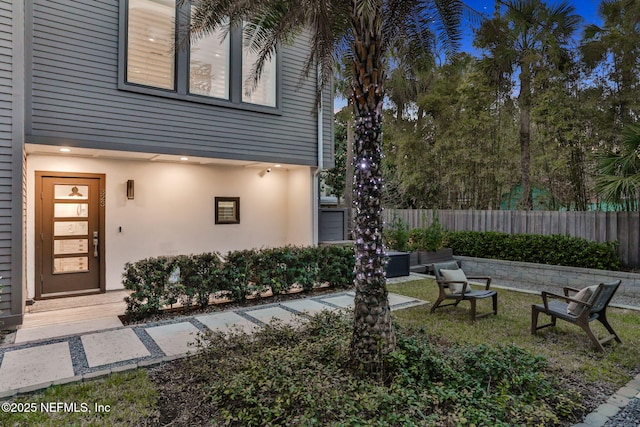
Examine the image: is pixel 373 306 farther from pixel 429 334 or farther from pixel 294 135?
pixel 294 135

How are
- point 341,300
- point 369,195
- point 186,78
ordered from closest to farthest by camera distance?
point 369,195 < point 341,300 < point 186,78

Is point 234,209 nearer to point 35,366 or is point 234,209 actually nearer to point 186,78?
point 186,78

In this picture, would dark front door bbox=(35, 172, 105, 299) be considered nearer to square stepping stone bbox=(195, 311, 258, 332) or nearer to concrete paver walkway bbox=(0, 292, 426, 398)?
concrete paver walkway bbox=(0, 292, 426, 398)

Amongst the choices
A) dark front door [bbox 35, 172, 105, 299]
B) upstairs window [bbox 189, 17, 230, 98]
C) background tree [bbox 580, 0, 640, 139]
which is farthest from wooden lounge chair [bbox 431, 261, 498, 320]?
Answer: dark front door [bbox 35, 172, 105, 299]

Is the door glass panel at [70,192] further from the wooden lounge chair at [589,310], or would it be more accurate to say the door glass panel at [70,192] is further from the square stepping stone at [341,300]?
the wooden lounge chair at [589,310]

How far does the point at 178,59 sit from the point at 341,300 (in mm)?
5121

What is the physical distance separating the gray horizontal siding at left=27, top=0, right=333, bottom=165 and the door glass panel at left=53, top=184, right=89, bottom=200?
1.24m

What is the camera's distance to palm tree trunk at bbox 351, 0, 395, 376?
333 cm

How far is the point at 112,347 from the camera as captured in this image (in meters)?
3.98

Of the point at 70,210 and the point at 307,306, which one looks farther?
the point at 70,210

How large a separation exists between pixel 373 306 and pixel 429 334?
4.83 feet

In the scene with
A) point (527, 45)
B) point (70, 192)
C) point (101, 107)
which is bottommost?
point (70, 192)

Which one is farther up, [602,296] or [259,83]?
[259,83]

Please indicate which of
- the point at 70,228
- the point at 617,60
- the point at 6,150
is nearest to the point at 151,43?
the point at 6,150
